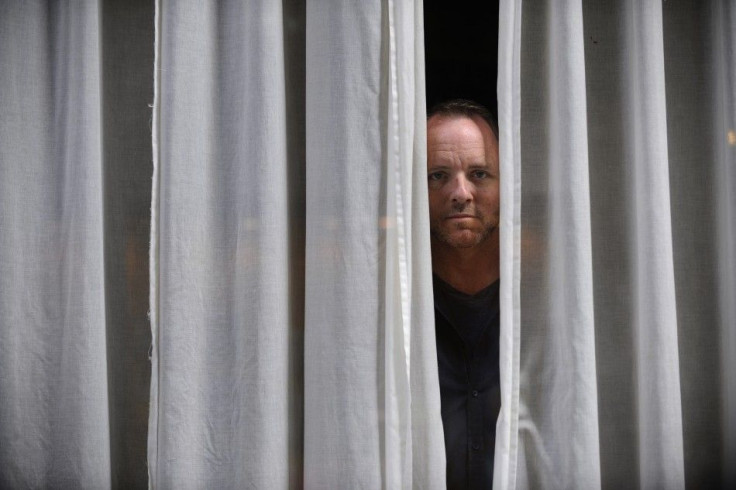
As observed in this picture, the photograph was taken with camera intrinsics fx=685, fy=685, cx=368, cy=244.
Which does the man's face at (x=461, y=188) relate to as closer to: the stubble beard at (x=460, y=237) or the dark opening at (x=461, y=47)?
the stubble beard at (x=460, y=237)

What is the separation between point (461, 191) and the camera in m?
1.40

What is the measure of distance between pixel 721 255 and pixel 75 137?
51.5 inches

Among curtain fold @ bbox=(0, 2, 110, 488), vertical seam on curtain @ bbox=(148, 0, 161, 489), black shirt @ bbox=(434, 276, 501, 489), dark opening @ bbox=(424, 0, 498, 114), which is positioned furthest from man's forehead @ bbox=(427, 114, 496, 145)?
curtain fold @ bbox=(0, 2, 110, 488)

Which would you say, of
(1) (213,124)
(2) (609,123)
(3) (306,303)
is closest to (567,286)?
(2) (609,123)

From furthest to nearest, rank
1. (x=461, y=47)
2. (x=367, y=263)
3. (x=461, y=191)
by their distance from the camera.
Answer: (x=461, y=47) < (x=461, y=191) < (x=367, y=263)

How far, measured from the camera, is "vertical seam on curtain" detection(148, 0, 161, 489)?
4.22 ft

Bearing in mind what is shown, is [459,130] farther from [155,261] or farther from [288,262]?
[155,261]

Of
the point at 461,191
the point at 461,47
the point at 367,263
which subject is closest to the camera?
the point at 367,263

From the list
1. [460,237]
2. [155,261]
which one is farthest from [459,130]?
[155,261]

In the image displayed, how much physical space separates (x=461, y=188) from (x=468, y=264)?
6.4 inches

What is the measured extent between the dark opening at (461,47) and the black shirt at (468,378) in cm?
45

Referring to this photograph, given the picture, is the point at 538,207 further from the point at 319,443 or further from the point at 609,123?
the point at 319,443

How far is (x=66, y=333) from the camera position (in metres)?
1.30

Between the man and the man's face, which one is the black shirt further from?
the man's face
